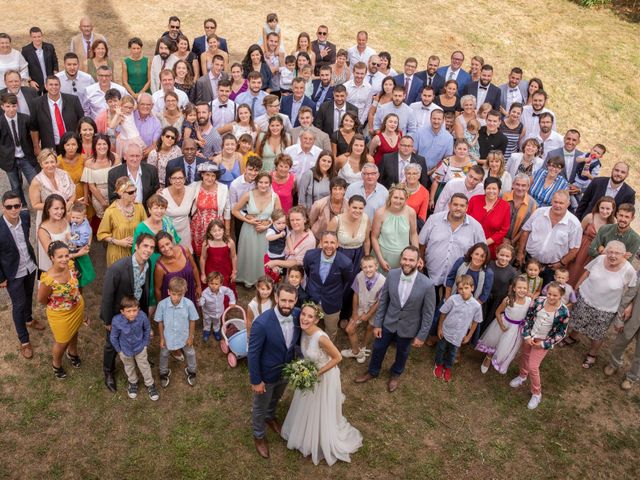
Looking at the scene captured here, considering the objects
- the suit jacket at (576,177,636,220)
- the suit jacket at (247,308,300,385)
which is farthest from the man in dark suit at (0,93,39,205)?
the suit jacket at (576,177,636,220)

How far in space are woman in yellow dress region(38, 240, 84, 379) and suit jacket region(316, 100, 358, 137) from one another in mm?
4758

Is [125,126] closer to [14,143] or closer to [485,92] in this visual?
[14,143]

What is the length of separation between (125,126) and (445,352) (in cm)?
569

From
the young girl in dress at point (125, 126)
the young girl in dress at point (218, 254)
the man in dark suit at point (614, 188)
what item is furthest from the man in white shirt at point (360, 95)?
the young girl in dress at point (218, 254)

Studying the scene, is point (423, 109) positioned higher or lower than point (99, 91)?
higher

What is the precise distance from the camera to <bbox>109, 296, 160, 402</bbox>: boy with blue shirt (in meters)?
6.33

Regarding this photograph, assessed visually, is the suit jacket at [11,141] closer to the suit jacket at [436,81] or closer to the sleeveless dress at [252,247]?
the sleeveless dress at [252,247]

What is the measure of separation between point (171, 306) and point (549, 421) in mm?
4954

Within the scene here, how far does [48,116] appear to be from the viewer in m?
8.79

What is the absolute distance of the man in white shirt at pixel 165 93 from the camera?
30.8 ft

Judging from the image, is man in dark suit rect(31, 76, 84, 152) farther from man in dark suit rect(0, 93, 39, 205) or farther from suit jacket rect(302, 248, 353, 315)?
suit jacket rect(302, 248, 353, 315)

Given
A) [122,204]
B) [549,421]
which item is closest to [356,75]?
[122,204]

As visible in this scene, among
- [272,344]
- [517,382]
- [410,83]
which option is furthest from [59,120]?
[517,382]

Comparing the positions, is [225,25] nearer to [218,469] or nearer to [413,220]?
[413,220]
